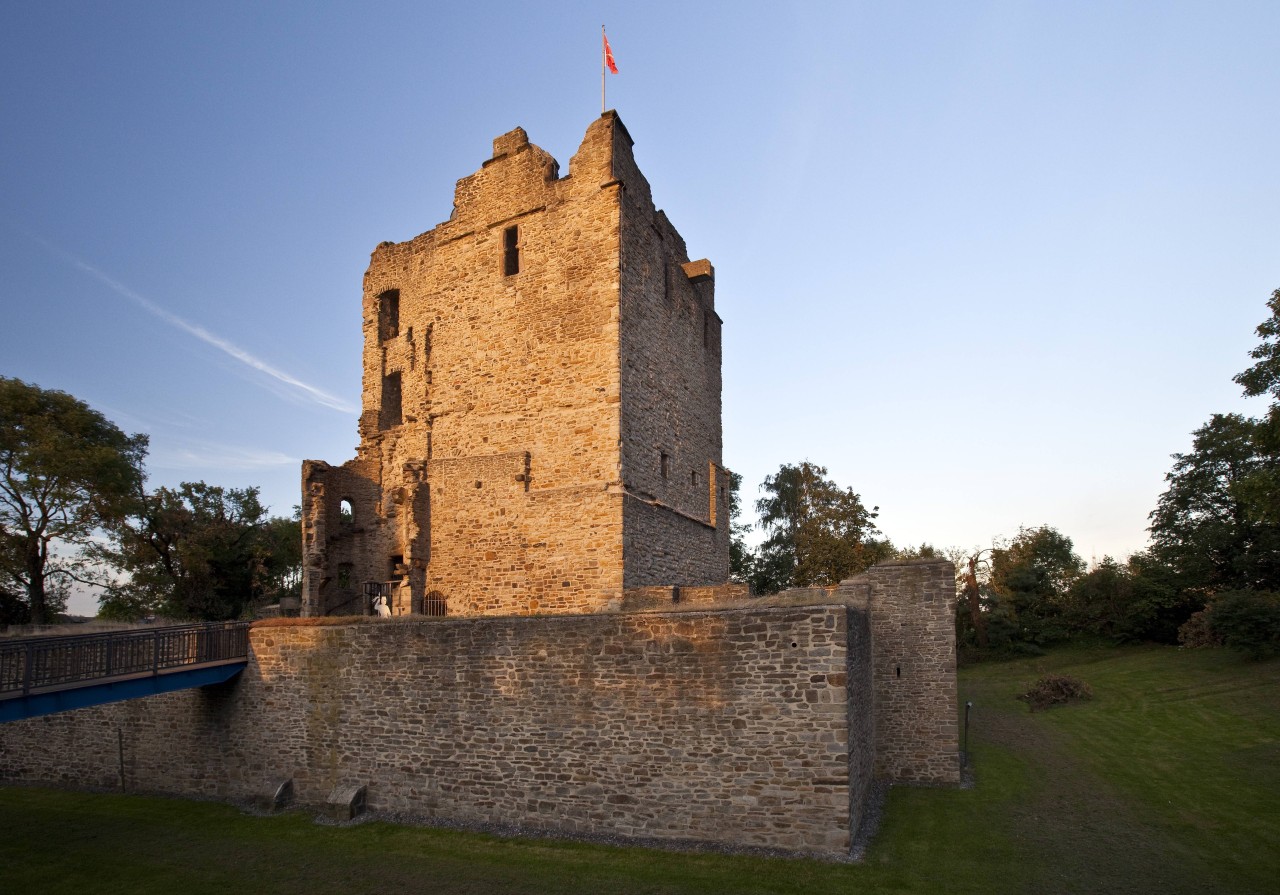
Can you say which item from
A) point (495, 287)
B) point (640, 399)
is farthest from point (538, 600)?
point (495, 287)

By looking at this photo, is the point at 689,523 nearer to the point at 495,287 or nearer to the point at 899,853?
the point at 495,287

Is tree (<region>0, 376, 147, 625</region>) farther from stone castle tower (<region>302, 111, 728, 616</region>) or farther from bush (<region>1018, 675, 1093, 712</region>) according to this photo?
bush (<region>1018, 675, 1093, 712</region>)

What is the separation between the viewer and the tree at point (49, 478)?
25.1m

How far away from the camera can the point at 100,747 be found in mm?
15945

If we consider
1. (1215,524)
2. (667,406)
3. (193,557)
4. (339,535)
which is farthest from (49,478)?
(1215,524)

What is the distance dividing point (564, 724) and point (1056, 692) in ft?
62.3

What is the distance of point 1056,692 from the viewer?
23.8 m

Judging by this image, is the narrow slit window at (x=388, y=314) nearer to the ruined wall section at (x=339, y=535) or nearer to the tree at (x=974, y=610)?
the ruined wall section at (x=339, y=535)

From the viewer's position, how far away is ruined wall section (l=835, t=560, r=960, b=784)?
48.1 ft

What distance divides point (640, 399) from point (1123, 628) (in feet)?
87.1

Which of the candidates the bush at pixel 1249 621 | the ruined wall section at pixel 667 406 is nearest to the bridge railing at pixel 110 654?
the ruined wall section at pixel 667 406

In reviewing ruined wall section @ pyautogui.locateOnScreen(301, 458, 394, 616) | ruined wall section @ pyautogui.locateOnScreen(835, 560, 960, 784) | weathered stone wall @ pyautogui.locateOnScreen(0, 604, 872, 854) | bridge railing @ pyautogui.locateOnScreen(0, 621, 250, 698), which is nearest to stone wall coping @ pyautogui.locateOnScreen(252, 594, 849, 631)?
weathered stone wall @ pyautogui.locateOnScreen(0, 604, 872, 854)

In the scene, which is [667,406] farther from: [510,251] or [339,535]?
[339,535]

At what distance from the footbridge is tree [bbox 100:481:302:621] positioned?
15.4 m
